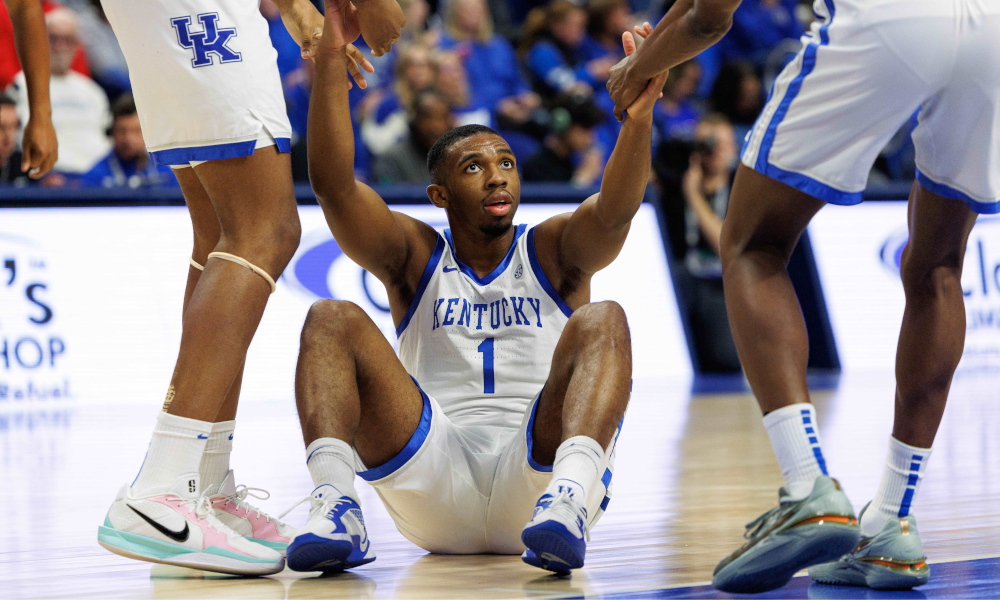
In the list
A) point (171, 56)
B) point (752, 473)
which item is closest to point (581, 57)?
point (752, 473)

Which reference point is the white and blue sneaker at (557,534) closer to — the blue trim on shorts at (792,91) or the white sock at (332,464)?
the white sock at (332,464)

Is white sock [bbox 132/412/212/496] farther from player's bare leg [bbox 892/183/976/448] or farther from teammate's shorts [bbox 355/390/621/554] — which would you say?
player's bare leg [bbox 892/183/976/448]

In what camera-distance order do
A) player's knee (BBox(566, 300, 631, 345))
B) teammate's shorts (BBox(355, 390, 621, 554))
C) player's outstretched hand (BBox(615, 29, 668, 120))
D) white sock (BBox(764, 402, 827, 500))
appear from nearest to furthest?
white sock (BBox(764, 402, 827, 500)) → player's knee (BBox(566, 300, 631, 345)) → teammate's shorts (BBox(355, 390, 621, 554)) → player's outstretched hand (BBox(615, 29, 668, 120))

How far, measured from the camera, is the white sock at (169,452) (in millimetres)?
2707

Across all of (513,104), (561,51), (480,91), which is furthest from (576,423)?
(561,51)

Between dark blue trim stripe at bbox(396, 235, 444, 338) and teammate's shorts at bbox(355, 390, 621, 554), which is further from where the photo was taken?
dark blue trim stripe at bbox(396, 235, 444, 338)

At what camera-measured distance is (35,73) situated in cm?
322


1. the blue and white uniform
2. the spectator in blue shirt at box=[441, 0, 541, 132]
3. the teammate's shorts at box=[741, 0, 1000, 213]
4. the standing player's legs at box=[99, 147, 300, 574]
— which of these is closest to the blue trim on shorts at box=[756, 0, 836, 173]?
the teammate's shorts at box=[741, 0, 1000, 213]

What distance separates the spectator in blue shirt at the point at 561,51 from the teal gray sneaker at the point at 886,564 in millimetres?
9082

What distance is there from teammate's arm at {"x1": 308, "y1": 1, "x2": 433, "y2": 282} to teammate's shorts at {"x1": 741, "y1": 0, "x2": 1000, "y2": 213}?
1152 millimetres

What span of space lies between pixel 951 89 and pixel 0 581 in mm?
2532

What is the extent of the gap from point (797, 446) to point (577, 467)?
0.55 m

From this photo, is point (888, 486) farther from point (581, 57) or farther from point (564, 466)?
point (581, 57)

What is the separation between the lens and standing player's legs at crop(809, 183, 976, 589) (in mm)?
2713
